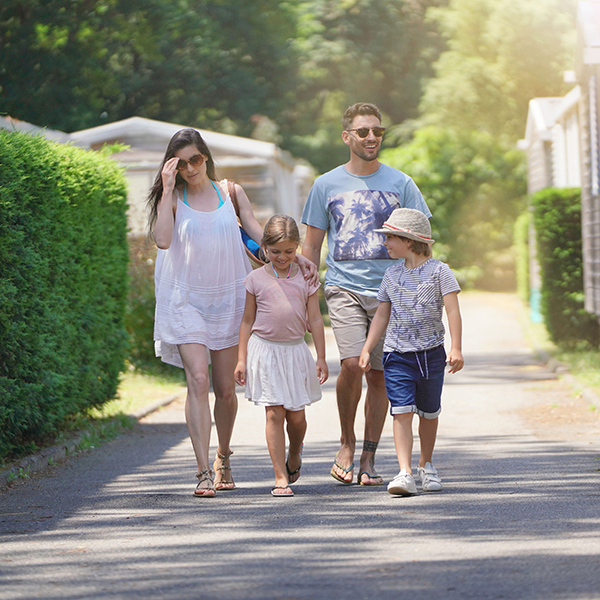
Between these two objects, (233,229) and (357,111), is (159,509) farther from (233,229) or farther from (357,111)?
(357,111)

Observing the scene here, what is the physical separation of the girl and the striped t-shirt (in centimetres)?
44

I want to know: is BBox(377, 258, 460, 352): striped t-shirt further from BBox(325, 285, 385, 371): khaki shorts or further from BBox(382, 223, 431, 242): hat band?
BBox(325, 285, 385, 371): khaki shorts

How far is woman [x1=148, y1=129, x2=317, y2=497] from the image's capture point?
6.05 m

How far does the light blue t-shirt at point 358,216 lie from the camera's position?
20.4ft

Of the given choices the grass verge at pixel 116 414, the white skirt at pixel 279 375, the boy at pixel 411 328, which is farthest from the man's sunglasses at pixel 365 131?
the grass verge at pixel 116 414

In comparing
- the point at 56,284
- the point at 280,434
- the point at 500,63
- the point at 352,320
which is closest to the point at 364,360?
the point at 352,320

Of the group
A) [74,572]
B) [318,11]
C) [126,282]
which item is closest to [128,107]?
[318,11]

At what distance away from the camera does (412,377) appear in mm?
5848

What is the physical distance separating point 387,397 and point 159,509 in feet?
5.04

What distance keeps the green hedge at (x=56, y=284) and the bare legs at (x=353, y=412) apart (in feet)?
7.29

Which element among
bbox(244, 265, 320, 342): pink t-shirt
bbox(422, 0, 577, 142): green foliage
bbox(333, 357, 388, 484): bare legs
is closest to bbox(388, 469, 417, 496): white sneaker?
bbox(333, 357, 388, 484): bare legs

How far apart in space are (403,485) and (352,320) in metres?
1.09

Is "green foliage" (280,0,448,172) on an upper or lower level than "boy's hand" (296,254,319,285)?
upper

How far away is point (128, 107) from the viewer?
3234 centimetres
